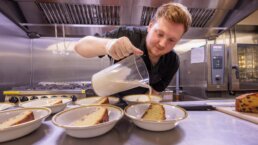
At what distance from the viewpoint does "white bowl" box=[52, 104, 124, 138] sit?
1.18ft

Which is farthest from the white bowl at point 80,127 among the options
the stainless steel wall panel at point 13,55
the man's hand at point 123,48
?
the stainless steel wall panel at point 13,55

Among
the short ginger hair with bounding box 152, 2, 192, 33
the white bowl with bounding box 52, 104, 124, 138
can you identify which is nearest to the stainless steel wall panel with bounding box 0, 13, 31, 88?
the white bowl with bounding box 52, 104, 124, 138

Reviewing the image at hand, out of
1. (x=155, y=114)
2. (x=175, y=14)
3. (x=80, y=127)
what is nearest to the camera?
(x=80, y=127)

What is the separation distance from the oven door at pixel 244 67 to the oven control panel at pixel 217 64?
0.37 feet

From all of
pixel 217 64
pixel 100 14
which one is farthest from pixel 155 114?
pixel 217 64

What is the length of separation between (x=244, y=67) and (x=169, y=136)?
2.13 meters

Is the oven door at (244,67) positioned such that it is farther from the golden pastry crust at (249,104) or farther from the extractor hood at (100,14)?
the golden pastry crust at (249,104)

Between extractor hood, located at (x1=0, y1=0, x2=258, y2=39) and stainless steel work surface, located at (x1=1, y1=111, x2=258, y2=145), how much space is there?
125 cm

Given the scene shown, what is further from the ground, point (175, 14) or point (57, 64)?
point (175, 14)

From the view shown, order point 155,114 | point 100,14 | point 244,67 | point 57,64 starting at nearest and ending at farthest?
1. point 155,114
2. point 100,14
3. point 244,67
4. point 57,64

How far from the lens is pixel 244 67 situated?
77.7 inches

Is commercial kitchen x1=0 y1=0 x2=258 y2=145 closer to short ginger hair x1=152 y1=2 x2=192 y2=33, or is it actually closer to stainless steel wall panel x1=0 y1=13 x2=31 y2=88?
stainless steel wall panel x1=0 y1=13 x2=31 y2=88

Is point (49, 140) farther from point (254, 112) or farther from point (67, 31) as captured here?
point (67, 31)

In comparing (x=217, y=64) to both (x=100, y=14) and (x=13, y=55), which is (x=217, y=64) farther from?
(x=13, y=55)
